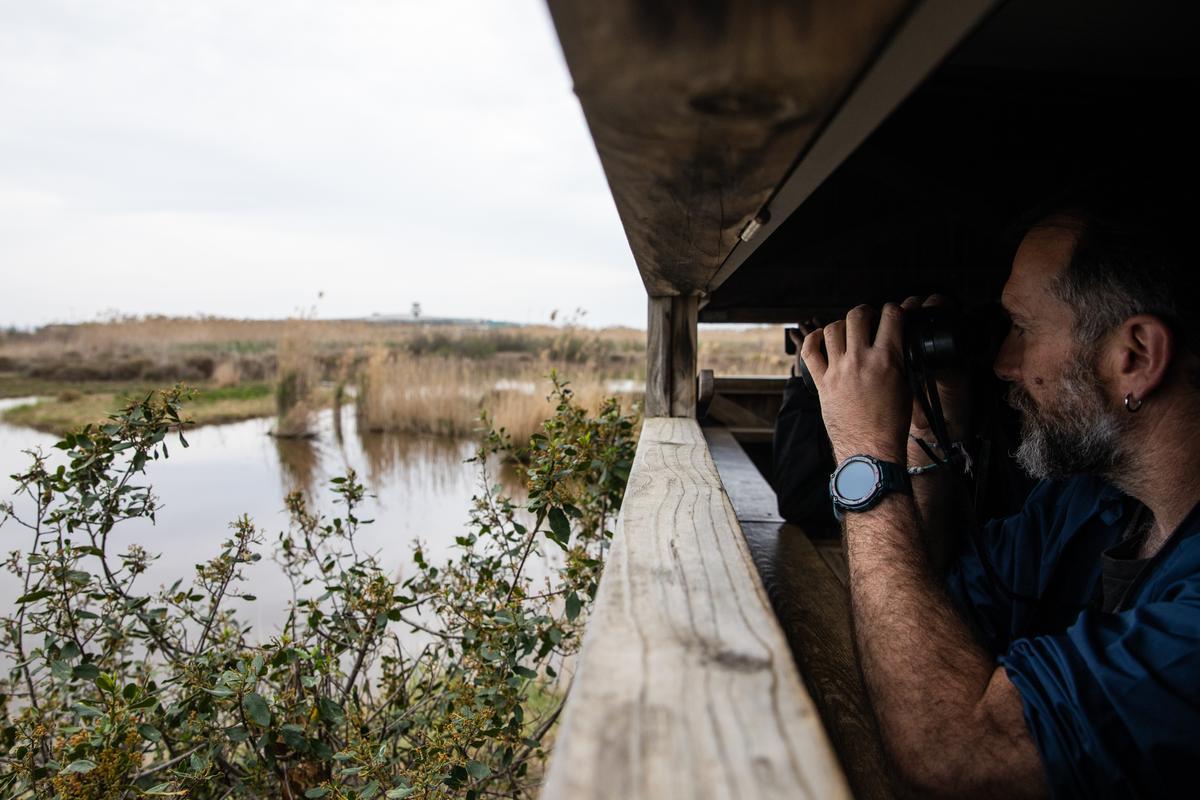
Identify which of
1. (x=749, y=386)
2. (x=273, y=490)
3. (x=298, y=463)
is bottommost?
(x=273, y=490)

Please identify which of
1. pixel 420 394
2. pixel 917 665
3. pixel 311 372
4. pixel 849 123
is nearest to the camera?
pixel 849 123

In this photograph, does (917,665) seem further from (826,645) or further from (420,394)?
(420,394)

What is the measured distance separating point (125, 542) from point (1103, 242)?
676 cm

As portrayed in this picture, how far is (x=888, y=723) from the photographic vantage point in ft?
2.67

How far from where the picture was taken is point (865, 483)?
1021mm

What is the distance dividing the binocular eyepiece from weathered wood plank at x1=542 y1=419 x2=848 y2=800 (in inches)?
21.9

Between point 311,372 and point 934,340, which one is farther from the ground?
point 934,340

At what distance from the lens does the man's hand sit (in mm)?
1070

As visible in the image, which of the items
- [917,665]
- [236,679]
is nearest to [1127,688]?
[917,665]

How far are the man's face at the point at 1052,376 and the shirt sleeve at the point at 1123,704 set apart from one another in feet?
1.05

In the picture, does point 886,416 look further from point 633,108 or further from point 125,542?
point 125,542

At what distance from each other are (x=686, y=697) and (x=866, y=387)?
771 millimetres

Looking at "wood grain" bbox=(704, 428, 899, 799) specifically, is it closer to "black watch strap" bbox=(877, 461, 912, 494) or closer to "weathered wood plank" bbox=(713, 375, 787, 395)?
"black watch strap" bbox=(877, 461, 912, 494)

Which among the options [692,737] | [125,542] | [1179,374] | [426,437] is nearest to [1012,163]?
[1179,374]
